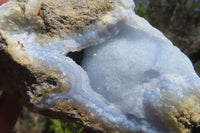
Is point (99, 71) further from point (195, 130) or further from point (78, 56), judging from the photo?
point (195, 130)

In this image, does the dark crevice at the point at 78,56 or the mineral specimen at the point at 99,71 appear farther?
the dark crevice at the point at 78,56

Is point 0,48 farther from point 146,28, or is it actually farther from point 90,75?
point 146,28

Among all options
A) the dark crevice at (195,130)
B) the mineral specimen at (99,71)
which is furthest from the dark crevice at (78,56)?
the dark crevice at (195,130)

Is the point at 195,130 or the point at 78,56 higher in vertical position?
the point at 78,56

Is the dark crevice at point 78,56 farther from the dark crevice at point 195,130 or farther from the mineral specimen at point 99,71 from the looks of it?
the dark crevice at point 195,130

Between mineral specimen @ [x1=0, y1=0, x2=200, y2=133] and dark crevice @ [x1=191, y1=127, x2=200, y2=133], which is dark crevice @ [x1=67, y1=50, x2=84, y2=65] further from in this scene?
dark crevice @ [x1=191, y1=127, x2=200, y2=133]

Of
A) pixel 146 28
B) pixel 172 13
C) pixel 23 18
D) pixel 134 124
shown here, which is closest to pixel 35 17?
pixel 23 18

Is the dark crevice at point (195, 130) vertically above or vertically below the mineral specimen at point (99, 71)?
below

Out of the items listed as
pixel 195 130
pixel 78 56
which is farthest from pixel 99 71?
pixel 195 130

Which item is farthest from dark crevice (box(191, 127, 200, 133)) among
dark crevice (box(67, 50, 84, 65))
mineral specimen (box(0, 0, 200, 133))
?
dark crevice (box(67, 50, 84, 65))
